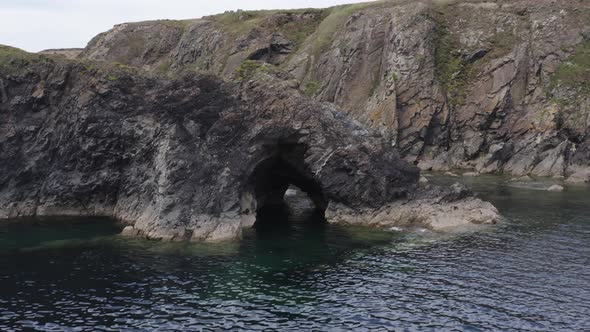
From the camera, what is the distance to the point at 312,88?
140 metres

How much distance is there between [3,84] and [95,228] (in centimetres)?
2455

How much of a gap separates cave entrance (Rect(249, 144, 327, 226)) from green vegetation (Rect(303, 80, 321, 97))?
62.7 meters

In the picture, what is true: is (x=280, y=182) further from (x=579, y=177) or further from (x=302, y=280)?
(x=579, y=177)

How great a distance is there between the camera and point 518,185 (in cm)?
9100

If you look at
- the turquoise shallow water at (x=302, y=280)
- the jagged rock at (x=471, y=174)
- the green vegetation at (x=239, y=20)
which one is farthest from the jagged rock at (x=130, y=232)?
the green vegetation at (x=239, y=20)

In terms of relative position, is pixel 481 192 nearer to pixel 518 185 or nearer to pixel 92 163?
pixel 518 185


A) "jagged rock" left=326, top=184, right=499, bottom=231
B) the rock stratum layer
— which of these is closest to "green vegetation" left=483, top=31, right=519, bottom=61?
"jagged rock" left=326, top=184, right=499, bottom=231

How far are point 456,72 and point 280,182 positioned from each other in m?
70.7

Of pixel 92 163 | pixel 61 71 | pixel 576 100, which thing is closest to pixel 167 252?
pixel 92 163

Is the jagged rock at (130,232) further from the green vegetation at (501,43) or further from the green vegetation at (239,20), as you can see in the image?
the green vegetation at (239,20)

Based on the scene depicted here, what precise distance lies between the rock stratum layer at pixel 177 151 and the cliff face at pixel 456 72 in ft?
148

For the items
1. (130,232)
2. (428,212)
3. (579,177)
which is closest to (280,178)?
(428,212)

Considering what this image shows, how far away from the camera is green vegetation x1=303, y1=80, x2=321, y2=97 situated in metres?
138

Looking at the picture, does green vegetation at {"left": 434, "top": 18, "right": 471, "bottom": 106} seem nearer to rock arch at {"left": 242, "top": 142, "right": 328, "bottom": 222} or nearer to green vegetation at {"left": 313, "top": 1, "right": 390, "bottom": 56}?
green vegetation at {"left": 313, "top": 1, "right": 390, "bottom": 56}
